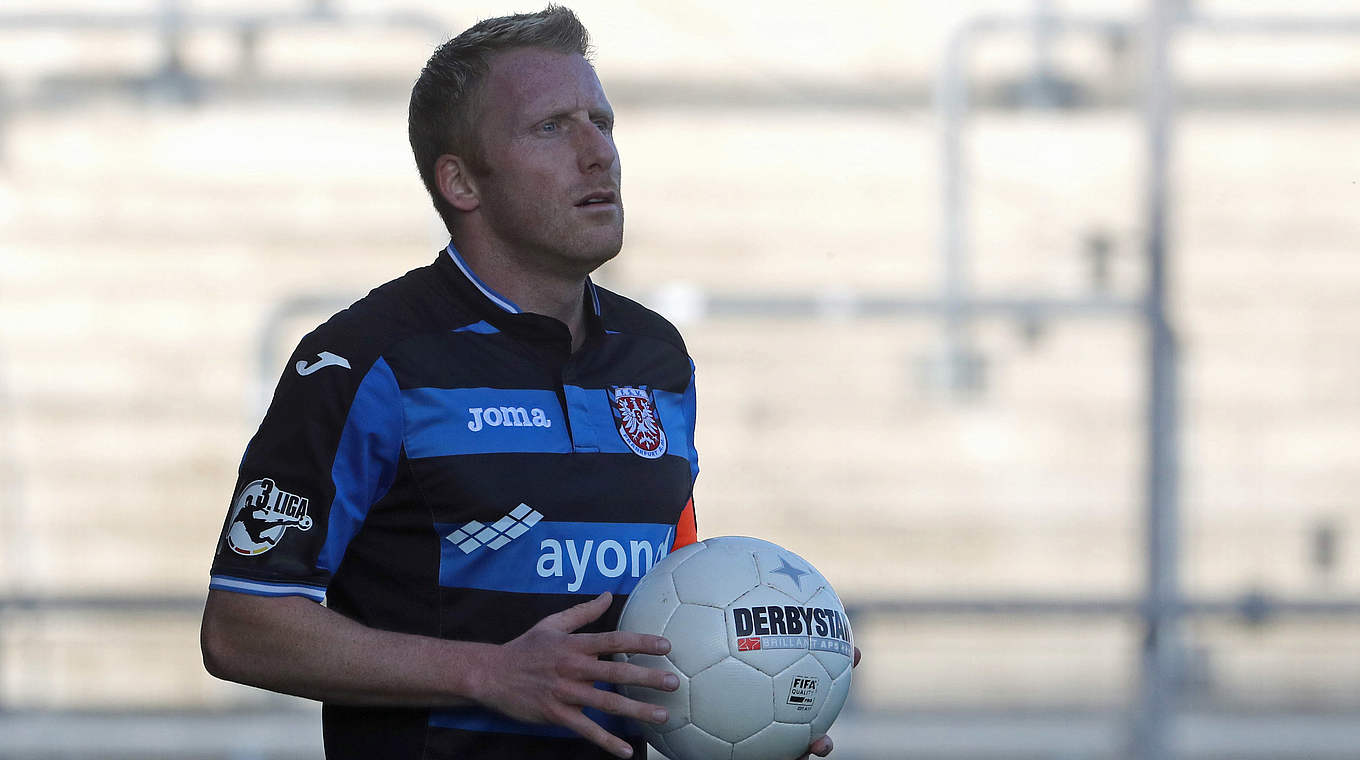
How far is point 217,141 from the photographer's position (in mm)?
4059

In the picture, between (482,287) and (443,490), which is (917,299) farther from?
(443,490)

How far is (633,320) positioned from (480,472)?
17.0 inches

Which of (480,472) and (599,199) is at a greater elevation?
(599,199)

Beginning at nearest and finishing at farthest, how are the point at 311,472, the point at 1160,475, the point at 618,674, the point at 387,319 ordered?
the point at 618,674, the point at 311,472, the point at 387,319, the point at 1160,475

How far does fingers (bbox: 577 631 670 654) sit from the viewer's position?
57.4 inches

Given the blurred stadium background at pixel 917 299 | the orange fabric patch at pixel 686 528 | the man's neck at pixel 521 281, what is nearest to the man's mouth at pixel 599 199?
the man's neck at pixel 521 281

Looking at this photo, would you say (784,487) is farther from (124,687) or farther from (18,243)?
(18,243)

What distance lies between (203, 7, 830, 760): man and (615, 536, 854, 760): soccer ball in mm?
88

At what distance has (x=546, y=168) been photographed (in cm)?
175

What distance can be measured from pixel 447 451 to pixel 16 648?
3.05 m

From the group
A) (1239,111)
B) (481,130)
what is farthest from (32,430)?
(1239,111)

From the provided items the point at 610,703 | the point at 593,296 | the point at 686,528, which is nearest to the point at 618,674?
the point at 610,703

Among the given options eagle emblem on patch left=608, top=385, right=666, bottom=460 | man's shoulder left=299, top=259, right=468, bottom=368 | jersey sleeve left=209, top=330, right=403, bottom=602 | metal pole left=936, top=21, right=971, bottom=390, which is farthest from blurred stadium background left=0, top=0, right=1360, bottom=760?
jersey sleeve left=209, top=330, right=403, bottom=602

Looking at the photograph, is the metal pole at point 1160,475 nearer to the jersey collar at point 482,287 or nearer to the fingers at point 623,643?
the jersey collar at point 482,287
